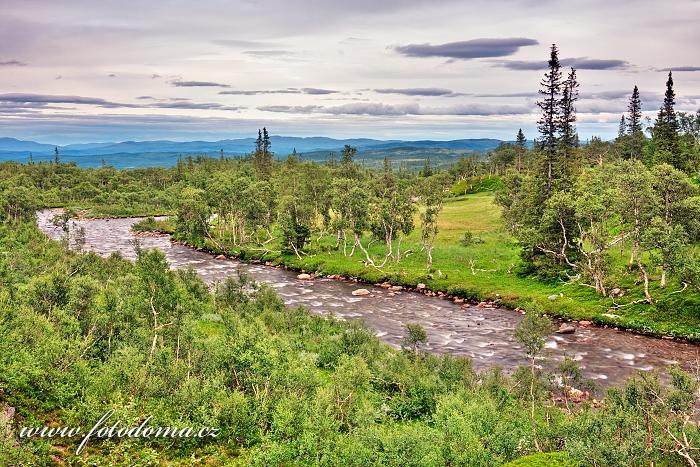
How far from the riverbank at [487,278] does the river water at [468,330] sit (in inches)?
84.3

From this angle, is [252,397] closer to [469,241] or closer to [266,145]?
[469,241]

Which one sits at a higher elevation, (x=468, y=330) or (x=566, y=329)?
(x=566, y=329)

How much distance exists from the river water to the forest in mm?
2936

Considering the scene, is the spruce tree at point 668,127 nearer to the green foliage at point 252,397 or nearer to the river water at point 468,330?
the river water at point 468,330

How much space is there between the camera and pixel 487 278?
2633 inches

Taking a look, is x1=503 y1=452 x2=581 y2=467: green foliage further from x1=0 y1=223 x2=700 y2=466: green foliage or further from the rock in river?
the rock in river

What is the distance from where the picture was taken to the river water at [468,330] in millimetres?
41812

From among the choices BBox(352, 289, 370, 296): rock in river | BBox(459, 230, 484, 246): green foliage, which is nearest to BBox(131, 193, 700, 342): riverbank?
BBox(459, 230, 484, 246): green foliage

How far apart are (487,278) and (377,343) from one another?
3276 centimetres

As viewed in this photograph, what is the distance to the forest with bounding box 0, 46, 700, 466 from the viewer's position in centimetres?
1825

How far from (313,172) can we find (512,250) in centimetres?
4472

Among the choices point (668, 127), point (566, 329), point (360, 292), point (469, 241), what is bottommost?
point (566, 329)

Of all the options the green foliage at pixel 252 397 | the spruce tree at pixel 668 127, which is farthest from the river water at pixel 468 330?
the spruce tree at pixel 668 127

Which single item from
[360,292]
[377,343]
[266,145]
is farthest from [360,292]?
[266,145]
